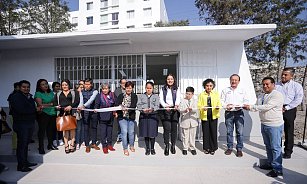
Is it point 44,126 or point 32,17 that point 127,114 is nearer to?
point 44,126

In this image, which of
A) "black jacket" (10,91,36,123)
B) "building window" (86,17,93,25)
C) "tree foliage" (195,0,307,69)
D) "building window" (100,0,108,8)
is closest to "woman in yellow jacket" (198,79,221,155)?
"black jacket" (10,91,36,123)

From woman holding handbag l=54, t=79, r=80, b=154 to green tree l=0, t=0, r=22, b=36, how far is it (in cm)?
1070

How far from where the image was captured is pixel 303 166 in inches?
147

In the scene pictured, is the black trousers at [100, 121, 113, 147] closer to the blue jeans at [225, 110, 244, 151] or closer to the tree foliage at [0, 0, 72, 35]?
the blue jeans at [225, 110, 244, 151]

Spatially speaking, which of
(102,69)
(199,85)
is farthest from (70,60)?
(199,85)

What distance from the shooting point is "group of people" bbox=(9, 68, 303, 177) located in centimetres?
369

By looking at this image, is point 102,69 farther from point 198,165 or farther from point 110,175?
point 198,165

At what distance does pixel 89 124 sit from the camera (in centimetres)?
A: 457

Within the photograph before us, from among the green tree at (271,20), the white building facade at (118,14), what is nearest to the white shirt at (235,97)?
the green tree at (271,20)

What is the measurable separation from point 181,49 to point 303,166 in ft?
12.3

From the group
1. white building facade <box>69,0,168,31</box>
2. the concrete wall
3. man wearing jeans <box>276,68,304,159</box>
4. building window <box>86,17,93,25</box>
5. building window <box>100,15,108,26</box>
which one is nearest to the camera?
man wearing jeans <box>276,68,304,159</box>

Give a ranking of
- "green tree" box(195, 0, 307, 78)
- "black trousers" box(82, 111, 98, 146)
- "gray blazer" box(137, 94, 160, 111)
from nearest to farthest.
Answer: "gray blazer" box(137, 94, 160, 111) < "black trousers" box(82, 111, 98, 146) < "green tree" box(195, 0, 307, 78)

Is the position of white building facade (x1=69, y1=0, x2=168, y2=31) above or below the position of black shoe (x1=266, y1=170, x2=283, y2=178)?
above

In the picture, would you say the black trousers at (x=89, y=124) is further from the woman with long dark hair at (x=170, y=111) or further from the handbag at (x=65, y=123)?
the woman with long dark hair at (x=170, y=111)
